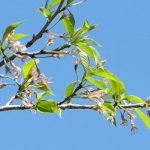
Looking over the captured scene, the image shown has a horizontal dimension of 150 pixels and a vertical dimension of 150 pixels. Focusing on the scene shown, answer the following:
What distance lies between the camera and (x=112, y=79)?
2.80 metres

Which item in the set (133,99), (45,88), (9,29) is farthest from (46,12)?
(133,99)

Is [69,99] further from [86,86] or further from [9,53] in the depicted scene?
[9,53]

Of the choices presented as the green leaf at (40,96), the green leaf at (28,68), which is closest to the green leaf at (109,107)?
the green leaf at (40,96)

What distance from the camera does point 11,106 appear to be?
258 centimetres

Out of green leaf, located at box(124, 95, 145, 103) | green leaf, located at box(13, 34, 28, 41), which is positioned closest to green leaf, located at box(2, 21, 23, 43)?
green leaf, located at box(13, 34, 28, 41)

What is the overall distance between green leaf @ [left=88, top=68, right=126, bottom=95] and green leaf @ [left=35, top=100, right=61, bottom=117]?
31cm

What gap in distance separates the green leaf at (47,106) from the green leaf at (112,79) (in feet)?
1.01

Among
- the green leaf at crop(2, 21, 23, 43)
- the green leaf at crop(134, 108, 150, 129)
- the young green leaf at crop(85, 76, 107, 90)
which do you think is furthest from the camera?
the green leaf at crop(134, 108, 150, 129)

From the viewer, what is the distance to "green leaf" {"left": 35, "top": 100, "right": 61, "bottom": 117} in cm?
269

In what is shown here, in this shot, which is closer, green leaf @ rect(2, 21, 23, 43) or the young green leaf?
green leaf @ rect(2, 21, 23, 43)

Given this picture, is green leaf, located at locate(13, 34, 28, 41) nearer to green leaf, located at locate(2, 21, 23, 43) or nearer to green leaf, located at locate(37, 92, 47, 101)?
green leaf, located at locate(2, 21, 23, 43)

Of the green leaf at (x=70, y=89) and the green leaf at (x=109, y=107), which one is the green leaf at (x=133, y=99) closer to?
the green leaf at (x=109, y=107)

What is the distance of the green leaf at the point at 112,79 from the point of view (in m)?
2.81

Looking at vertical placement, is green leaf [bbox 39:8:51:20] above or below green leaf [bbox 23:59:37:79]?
above
